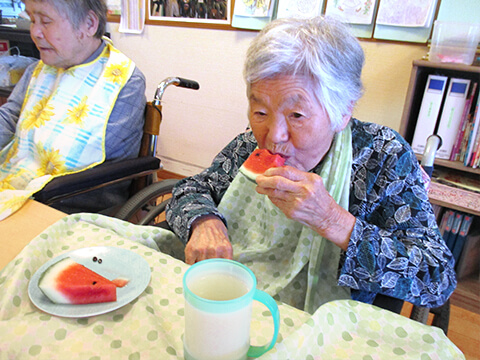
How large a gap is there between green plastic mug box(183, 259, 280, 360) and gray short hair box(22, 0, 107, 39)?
1.54 metres

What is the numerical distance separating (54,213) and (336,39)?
986 millimetres

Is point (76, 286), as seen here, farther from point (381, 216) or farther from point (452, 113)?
point (452, 113)

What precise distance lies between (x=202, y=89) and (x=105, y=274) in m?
2.58

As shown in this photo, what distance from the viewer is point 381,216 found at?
3.51 feet

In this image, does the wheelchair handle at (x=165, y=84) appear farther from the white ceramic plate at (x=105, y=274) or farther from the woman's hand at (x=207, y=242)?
the white ceramic plate at (x=105, y=274)

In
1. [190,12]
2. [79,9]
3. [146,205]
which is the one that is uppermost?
[190,12]

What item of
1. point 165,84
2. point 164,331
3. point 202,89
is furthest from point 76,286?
point 202,89

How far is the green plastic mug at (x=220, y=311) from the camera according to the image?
1.72 ft

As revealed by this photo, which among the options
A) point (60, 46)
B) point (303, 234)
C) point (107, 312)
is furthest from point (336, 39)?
point (60, 46)

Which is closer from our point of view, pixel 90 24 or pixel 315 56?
pixel 315 56

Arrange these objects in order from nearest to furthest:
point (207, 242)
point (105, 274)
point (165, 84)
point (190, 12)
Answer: point (105, 274) < point (207, 242) < point (165, 84) < point (190, 12)

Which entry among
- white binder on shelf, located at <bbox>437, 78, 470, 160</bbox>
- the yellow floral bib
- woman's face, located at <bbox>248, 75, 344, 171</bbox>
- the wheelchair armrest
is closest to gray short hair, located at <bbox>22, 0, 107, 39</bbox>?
the yellow floral bib

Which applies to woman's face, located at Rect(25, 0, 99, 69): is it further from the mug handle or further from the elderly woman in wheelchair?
the mug handle

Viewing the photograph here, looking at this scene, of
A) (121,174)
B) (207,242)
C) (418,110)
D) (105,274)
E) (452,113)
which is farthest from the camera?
(418,110)
